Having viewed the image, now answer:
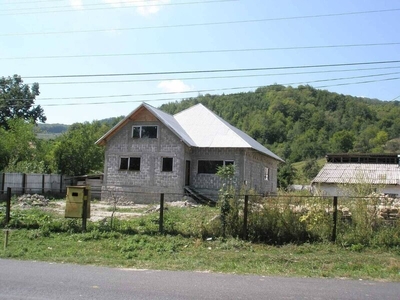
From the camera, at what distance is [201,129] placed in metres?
30.4

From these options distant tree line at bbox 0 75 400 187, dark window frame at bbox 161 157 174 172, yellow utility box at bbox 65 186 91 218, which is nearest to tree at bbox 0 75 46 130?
distant tree line at bbox 0 75 400 187

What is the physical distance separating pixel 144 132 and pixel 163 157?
7.60 ft

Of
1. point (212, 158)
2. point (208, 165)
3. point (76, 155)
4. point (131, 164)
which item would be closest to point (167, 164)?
point (131, 164)

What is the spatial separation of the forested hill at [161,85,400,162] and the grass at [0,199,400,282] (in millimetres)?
49852

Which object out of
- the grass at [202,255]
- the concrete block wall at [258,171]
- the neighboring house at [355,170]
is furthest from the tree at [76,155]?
the grass at [202,255]

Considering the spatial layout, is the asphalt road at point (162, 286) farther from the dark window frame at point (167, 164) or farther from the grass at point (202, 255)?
the dark window frame at point (167, 164)

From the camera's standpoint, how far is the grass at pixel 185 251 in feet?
30.1

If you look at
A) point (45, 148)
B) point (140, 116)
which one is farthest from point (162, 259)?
point (45, 148)

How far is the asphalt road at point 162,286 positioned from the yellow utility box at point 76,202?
4.13m

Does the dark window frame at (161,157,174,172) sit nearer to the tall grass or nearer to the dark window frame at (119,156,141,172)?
the dark window frame at (119,156,141,172)

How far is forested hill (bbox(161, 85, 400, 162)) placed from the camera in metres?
61.7

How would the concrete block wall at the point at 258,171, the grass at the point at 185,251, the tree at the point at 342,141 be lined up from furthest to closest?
the tree at the point at 342,141 < the concrete block wall at the point at 258,171 < the grass at the point at 185,251

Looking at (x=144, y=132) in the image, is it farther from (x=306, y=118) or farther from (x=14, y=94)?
(x=306, y=118)

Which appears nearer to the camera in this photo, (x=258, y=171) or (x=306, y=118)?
(x=258, y=171)
